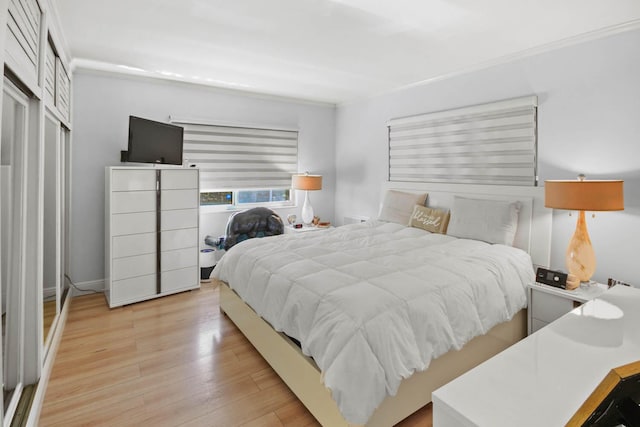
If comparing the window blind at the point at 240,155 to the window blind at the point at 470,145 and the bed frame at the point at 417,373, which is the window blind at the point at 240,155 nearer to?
the window blind at the point at 470,145

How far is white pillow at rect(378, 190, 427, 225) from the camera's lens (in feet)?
12.9

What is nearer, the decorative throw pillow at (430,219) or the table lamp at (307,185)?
the decorative throw pillow at (430,219)

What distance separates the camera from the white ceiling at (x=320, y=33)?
2277mm

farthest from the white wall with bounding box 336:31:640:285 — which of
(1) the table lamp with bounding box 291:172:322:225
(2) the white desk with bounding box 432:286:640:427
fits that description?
(1) the table lamp with bounding box 291:172:322:225

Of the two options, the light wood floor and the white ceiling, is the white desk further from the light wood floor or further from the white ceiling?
the white ceiling

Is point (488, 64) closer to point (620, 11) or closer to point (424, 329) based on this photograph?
point (620, 11)

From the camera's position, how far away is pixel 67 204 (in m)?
3.44

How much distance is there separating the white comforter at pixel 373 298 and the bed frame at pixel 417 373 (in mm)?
139

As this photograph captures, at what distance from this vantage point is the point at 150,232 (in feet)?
11.4

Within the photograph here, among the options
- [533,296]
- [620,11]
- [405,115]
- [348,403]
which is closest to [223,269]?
[348,403]

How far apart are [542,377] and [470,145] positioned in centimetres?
312

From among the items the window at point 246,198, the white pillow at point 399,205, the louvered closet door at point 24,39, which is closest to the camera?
the louvered closet door at point 24,39

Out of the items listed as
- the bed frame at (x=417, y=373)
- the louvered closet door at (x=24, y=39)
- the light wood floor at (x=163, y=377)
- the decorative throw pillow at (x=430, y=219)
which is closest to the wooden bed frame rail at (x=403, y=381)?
the bed frame at (x=417, y=373)

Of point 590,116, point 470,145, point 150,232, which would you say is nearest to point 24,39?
point 150,232
